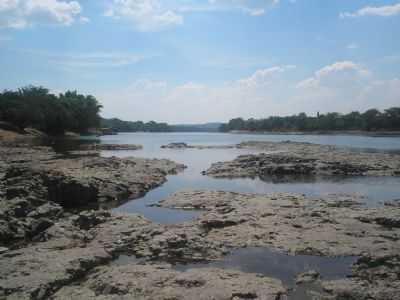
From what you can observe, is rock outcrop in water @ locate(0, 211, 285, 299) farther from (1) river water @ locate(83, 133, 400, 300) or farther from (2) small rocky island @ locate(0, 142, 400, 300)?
(1) river water @ locate(83, 133, 400, 300)

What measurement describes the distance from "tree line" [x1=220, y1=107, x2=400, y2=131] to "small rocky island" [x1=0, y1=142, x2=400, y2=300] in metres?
120

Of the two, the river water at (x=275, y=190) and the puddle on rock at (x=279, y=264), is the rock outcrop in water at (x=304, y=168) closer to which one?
the river water at (x=275, y=190)

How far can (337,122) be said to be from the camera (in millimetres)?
143000

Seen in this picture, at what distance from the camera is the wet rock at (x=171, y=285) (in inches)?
271

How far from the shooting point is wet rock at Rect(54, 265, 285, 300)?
6887 millimetres

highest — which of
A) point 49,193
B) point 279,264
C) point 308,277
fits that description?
point 49,193

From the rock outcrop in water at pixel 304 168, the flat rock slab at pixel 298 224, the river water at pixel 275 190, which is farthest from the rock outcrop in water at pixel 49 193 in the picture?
the rock outcrop in water at pixel 304 168

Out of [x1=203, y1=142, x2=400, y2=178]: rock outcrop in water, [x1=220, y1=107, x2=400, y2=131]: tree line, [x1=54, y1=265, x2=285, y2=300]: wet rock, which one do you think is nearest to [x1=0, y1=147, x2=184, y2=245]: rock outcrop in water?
[x1=54, y1=265, x2=285, y2=300]: wet rock

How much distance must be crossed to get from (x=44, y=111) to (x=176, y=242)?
86.0 m

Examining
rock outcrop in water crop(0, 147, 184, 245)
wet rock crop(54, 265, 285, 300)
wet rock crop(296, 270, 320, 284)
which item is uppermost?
rock outcrop in water crop(0, 147, 184, 245)

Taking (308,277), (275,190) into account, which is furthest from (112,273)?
(275,190)

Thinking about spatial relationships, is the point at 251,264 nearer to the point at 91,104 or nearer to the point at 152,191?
the point at 152,191

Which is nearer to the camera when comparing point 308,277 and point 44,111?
point 308,277

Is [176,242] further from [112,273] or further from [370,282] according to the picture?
[370,282]
